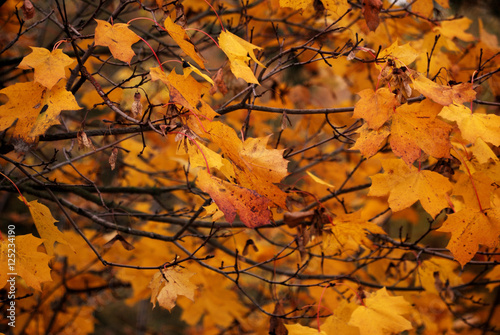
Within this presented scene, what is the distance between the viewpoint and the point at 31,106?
1.45 meters

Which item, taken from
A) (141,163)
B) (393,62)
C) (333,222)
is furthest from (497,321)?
(141,163)

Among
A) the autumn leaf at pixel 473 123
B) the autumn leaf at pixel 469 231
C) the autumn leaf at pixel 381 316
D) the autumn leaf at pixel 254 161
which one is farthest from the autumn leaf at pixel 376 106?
the autumn leaf at pixel 381 316

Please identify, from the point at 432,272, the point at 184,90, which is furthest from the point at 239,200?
the point at 432,272

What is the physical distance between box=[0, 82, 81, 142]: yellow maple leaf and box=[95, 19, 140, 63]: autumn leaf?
0.26 m

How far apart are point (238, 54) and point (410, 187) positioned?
2.81 ft

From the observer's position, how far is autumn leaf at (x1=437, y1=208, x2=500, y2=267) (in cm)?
148

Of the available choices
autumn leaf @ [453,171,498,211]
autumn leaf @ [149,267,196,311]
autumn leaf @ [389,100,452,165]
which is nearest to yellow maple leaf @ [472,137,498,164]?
autumn leaf @ [453,171,498,211]

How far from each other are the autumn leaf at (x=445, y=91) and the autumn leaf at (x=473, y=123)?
5cm

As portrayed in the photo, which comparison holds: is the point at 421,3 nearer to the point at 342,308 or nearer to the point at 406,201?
the point at 406,201

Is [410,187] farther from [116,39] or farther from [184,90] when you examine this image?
[116,39]

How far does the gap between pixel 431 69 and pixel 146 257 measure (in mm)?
2176

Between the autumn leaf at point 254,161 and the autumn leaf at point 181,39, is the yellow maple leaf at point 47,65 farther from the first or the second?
the autumn leaf at point 254,161

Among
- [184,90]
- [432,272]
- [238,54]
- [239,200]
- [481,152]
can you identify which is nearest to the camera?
[239,200]

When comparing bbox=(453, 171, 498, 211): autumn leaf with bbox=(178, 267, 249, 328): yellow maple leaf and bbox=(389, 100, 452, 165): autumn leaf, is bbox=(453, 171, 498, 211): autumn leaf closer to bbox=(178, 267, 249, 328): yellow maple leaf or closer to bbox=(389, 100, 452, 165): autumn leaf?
bbox=(389, 100, 452, 165): autumn leaf
